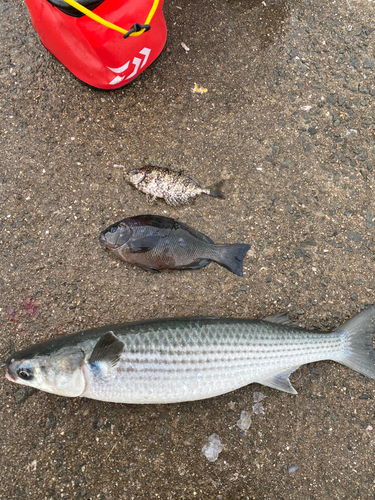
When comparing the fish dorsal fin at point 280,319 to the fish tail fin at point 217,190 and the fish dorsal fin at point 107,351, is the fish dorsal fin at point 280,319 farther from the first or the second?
the fish dorsal fin at point 107,351

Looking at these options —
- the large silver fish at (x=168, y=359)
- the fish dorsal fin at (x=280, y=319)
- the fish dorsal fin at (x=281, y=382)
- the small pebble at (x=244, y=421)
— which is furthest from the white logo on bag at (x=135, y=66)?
the small pebble at (x=244, y=421)

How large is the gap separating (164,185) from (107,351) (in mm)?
1630

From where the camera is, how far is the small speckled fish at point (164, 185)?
3.29 metres

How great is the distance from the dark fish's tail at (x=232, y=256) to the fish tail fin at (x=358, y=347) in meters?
1.15

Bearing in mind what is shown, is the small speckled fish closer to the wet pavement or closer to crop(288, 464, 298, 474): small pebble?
the wet pavement

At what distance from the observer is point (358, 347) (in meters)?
3.23

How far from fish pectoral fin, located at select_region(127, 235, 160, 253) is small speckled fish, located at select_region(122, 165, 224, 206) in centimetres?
47

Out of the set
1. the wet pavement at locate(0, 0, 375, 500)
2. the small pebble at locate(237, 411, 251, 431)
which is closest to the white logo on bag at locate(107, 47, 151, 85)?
the wet pavement at locate(0, 0, 375, 500)

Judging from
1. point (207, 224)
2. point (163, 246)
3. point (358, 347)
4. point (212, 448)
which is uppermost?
point (163, 246)

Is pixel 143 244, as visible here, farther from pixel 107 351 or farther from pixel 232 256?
pixel 107 351

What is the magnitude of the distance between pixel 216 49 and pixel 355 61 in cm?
153

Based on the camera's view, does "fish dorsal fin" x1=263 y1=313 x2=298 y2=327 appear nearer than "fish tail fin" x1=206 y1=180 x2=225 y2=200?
Yes

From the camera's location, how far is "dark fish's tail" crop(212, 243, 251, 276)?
3.18 metres

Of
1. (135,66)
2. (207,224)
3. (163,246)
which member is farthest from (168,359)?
(135,66)
